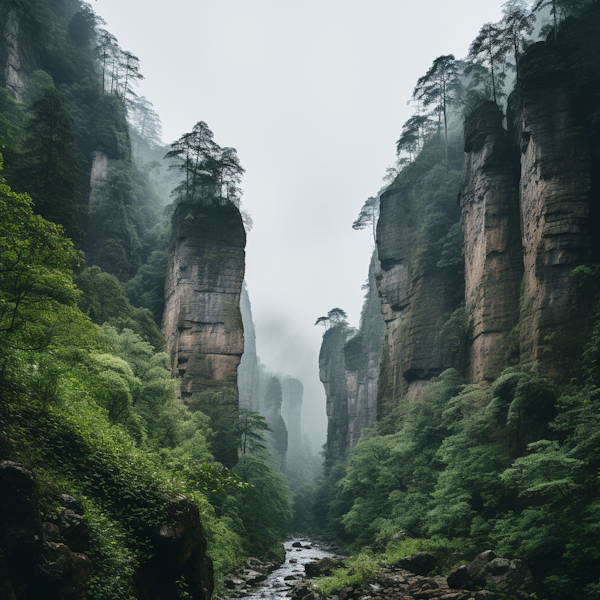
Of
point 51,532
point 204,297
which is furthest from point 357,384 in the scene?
point 51,532

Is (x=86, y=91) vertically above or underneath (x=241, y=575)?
above

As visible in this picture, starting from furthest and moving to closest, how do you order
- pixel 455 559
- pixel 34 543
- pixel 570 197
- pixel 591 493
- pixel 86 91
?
pixel 86 91
pixel 570 197
pixel 455 559
pixel 591 493
pixel 34 543

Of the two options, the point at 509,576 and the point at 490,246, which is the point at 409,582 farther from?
the point at 490,246

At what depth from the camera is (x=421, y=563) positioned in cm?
1898

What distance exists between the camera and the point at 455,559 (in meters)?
18.4

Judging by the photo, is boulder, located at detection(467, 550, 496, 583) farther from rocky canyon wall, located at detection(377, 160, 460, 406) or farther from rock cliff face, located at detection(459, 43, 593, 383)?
rocky canyon wall, located at detection(377, 160, 460, 406)

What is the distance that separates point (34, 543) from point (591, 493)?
1454 centimetres

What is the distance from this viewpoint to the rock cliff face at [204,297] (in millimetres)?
37406

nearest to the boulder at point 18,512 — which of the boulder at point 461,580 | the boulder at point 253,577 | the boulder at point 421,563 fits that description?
the boulder at point 461,580

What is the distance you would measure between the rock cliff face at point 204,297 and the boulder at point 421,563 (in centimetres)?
2143

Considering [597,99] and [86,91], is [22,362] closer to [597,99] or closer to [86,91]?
[597,99]

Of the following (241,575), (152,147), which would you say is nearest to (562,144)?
(241,575)

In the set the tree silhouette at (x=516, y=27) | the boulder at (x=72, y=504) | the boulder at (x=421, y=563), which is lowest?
the boulder at (x=421, y=563)

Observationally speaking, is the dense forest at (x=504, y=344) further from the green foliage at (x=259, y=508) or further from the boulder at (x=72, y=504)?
the boulder at (x=72, y=504)
